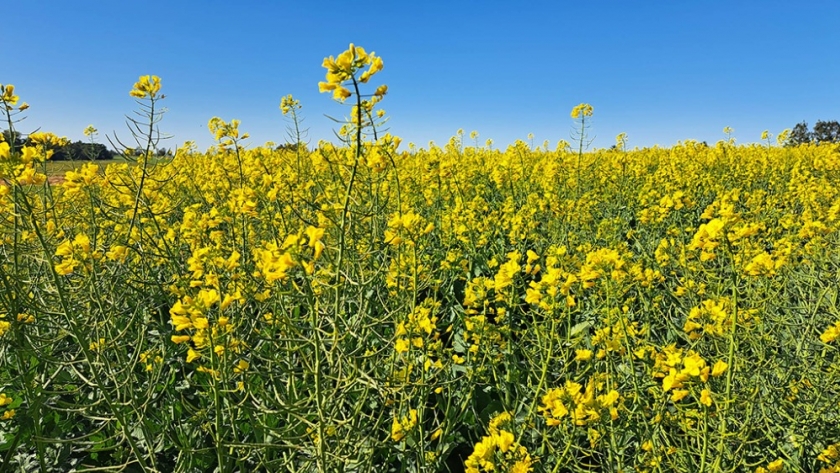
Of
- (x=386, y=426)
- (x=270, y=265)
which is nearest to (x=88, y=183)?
(x=270, y=265)

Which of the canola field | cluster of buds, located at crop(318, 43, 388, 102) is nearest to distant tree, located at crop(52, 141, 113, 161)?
the canola field

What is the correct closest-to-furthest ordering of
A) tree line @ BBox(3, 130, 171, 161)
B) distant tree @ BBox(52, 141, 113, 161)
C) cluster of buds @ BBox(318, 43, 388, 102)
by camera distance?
cluster of buds @ BBox(318, 43, 388, 102), tree line @ BBox(3, 130, 171, 161), distant tree @ BBox(52, 141, 113, 161)

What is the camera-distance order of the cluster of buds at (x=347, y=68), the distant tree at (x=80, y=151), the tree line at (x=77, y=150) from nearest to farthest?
1. the cluster of buds at (x=347, y=68)
2. the tree line at (x=77, y=150)
3. the distant tree at (x=80, y=151)

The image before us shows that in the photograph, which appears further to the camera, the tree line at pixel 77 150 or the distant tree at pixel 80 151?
the distant tree at pixel 80 151

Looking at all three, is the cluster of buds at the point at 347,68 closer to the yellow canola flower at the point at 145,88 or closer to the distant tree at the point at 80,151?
the yellow canola flower at the point at 145,88

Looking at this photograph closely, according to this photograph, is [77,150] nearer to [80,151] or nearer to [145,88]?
[80,151]

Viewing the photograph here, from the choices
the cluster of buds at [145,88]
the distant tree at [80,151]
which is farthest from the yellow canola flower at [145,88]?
the distant tree at [80,151]

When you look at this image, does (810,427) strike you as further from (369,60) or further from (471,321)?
(369,60)

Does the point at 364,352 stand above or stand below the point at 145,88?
below

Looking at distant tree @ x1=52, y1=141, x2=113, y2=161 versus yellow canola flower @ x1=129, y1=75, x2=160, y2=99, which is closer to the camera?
yellow canola flower @ x1=129, y1=75, x2=160, y2=99

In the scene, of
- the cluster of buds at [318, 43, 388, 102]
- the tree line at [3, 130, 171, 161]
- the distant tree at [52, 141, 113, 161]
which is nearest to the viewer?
the cluster of buds at [318, 43, 388, 102]

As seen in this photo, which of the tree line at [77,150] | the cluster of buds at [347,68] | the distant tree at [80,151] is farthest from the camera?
the distant tree at [80,151]

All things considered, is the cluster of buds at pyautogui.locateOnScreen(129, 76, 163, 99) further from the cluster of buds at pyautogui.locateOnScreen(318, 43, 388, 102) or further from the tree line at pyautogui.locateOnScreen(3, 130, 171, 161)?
the cluster of buds at pyautogui.locateOnScreen(318, 43, 388, 102)

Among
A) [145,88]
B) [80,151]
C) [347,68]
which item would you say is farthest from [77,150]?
[347,68]
